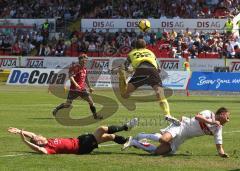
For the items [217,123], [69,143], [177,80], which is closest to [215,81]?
[177,80]

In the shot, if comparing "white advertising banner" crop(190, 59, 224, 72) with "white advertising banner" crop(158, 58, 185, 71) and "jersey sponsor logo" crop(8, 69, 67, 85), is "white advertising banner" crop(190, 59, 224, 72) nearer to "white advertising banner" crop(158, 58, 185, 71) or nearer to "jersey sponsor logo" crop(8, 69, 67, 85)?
"white advertising banner" crop(158, 58, 185, 71)

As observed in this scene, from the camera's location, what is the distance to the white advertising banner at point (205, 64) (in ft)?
156

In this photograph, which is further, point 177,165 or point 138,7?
point 138,7

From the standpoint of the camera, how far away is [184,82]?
42.7m

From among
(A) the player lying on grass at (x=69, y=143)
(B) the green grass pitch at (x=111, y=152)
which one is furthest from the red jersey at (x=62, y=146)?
(B) the green grass pitch at (x=111, y=152)

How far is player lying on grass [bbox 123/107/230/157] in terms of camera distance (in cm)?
1370

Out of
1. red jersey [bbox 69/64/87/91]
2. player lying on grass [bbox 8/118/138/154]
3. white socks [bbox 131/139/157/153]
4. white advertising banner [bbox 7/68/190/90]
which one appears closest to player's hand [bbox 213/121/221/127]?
white socks [bbox 131/139/157/153]

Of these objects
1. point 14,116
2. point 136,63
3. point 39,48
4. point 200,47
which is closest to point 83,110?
point 14,116

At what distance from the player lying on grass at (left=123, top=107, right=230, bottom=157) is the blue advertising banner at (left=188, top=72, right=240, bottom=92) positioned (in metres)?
26.8

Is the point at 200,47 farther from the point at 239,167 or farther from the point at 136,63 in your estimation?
the point at 239,167

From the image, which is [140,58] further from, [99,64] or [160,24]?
[160,24]

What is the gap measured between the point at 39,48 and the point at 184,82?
57.7 ft

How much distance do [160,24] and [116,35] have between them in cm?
350

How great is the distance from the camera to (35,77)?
46.8 m
